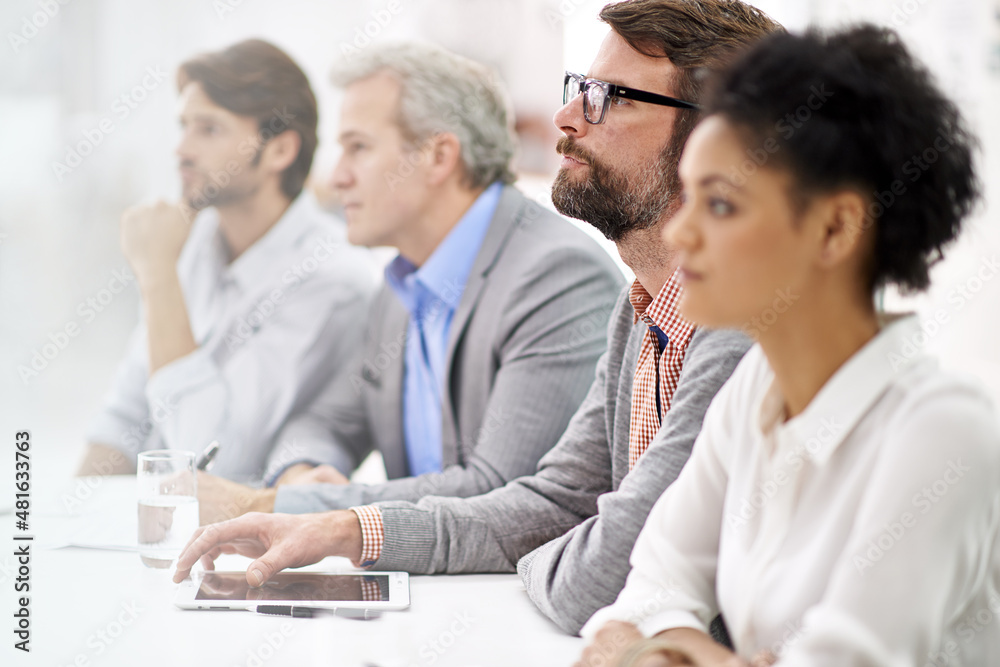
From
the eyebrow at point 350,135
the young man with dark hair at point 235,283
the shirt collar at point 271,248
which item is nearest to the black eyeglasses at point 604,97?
the eyebrow at point 350,135

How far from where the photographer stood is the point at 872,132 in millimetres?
653

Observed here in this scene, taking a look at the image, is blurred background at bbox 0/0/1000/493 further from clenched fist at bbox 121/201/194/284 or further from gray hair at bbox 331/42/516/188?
gray hair at bbox 331/42/516/188

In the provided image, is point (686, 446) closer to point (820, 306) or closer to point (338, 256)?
point (820, 306)

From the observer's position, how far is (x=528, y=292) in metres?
1.80

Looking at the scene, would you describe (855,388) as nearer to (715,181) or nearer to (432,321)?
(715,181)

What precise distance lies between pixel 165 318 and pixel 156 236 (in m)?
0.27

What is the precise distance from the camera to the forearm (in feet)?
8.60

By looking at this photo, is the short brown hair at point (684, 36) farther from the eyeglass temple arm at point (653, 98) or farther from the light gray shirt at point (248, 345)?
the light gray shirt at point (248, 345)

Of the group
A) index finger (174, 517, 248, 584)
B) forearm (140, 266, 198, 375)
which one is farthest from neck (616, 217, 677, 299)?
forearm (140, 266, 198, 375)

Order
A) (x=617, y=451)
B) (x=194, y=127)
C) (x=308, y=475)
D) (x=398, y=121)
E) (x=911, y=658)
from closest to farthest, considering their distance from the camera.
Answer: (x=911, y=658), (x=617, y=451), (x=308, y=475), (x=398, y=121), (x=194, y=127)

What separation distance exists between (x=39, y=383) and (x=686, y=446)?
2.59 metres

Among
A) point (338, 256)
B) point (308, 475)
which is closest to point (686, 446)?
point (308, 475)

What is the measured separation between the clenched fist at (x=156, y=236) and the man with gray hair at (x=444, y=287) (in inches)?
28.5

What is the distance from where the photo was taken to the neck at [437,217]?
7.17 feet
